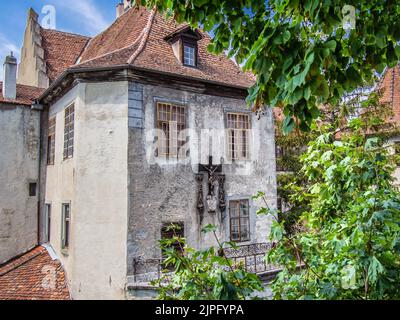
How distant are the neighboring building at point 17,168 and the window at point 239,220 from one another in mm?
8033

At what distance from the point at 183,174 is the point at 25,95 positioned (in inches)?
314

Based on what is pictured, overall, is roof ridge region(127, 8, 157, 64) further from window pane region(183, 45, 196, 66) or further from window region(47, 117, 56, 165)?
window region(47, 117, 56, 165)

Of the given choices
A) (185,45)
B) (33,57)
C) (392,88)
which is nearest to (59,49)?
(33,57)

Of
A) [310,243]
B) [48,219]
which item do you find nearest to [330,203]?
[310,243]

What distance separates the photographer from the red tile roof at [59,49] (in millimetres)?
15828

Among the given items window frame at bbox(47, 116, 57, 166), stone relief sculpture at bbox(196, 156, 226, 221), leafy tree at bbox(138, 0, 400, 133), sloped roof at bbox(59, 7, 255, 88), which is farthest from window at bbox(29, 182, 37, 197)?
leafy tree at bbox(138, 0, 400, 133)

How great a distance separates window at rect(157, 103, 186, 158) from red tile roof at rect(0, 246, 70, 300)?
531 cm

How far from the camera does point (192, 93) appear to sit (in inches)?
458

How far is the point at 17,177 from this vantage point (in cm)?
1312

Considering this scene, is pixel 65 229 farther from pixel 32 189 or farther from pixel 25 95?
pixel 25 95

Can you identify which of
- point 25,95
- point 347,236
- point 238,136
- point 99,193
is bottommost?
point 347,236

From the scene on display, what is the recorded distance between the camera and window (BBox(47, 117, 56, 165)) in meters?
13.2
